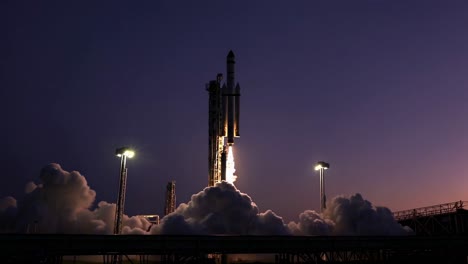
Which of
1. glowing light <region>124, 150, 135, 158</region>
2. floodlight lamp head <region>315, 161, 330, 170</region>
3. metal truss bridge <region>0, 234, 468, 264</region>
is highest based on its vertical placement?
floodlight lamp head <region>315, 161, 330, 170</region>

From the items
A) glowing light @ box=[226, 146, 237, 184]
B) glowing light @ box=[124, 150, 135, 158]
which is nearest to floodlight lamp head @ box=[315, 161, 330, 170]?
glowing light @ box=[226, 146, 237, 184]

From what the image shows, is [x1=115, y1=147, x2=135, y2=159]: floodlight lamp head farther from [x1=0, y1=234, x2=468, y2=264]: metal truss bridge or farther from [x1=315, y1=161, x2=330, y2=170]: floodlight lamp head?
[x1=315, y1=161, x2=330, y2=170]: floodlight lamp head

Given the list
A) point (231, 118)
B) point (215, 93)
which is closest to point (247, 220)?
point (231, 118)

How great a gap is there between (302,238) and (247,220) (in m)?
12.0

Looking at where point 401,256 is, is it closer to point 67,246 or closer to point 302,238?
point 302,238

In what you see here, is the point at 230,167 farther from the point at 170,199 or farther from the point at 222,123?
the point at 170,199

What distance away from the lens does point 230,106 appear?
243 feet

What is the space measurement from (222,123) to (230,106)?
272cm

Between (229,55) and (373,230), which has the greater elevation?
(229,55)

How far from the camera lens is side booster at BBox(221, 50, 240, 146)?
2886 inches

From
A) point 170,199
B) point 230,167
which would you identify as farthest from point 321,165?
point 170,199

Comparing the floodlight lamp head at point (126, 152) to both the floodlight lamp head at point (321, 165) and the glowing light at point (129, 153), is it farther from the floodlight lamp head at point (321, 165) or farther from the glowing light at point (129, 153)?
the floodlight lamp head at point (321, 165)

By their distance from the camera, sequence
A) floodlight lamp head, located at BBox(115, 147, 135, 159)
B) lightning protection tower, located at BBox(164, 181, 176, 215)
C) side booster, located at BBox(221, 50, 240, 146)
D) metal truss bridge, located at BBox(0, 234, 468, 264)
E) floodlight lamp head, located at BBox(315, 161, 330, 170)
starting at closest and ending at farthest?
metal truss bridge, located at BBox(0, 234, 468, 264)
floodlight lamp head, located at BBox(115, 147, 135, 159)
side booster, located at BBox(221, 50, 240, 146)
floodlight lamp head, located at BBox(315, 161, 330, 170)
lightning protection tower, located at BBox(164, 181, 176, 215)

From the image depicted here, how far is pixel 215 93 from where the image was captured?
7606 centimetres
